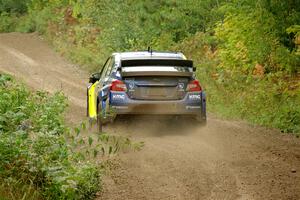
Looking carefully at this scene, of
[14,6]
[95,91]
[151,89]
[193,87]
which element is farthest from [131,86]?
[14,6]

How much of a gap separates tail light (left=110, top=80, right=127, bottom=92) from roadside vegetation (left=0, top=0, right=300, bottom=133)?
4170 millimetres

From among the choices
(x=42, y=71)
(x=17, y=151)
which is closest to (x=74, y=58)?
(x=42, y=71)

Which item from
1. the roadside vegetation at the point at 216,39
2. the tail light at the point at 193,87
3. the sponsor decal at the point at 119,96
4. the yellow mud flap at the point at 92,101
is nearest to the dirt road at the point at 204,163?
the sponsor decal at the point at 119,96

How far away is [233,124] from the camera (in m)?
14.8

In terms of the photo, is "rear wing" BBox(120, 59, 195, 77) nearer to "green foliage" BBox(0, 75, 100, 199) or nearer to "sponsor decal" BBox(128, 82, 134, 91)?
"sponsor decal" BBox(128, 82, 134, 91)

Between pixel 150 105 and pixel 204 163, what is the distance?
2.07m

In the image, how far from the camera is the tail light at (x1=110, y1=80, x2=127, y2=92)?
469 inches

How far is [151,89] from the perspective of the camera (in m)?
11.9

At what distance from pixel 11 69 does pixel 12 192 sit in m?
19.3

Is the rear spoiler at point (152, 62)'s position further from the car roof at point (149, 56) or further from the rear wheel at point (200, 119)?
the rear wheel at point (200, 119)

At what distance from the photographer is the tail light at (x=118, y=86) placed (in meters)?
11.9

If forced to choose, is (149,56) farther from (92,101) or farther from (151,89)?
(92,101)

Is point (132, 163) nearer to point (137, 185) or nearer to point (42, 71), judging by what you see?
point (137, 185)

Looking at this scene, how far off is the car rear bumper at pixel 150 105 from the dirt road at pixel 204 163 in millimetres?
280
